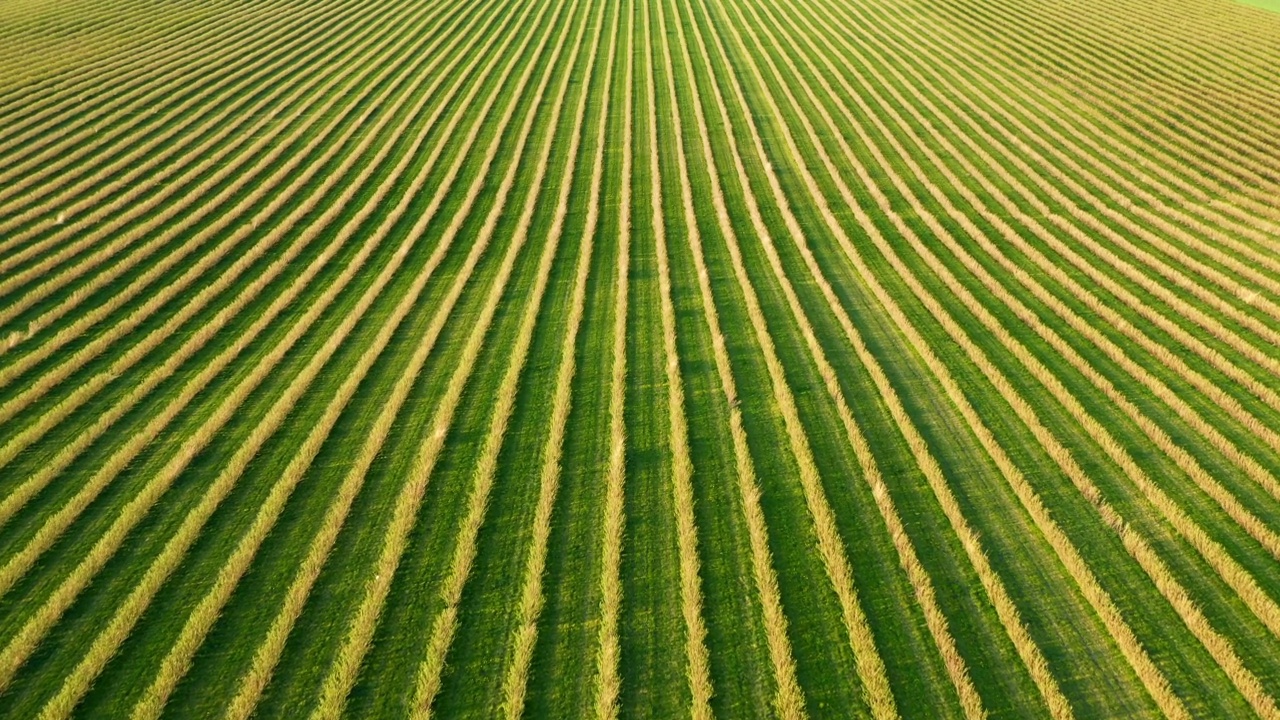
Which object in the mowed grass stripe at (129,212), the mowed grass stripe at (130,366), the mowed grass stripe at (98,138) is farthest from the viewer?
the mowed grass stripe at (98,138)

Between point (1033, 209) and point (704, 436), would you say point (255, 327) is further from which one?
point (1033, 209)

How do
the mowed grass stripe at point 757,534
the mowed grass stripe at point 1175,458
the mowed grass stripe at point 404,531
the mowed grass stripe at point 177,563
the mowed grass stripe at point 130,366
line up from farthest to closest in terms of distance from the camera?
the mowed grass stripe at point 130,366
the mowed grass stripe at point 1175,458
the mowed grass stripe at point 757,534
the mowed grass stripe at point 404,531
the mowed grass stripe at point 177,563

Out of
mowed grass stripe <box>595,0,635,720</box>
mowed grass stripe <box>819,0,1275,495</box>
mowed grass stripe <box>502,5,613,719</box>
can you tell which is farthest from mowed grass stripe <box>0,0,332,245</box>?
mowed grass stripe <box>819,0,1275,495</box>

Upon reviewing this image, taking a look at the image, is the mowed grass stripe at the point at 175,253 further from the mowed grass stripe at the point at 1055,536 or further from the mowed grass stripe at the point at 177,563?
the mowed grass stripe at the point at 1055,536

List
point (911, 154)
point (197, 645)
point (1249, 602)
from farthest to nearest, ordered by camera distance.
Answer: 1. point (911, 154)
2. point (1249, 602)
3. point (197, 645)

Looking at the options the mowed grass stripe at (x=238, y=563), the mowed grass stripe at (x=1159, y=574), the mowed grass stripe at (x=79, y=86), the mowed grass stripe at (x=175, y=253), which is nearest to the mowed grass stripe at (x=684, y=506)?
the mowed grass stripe at (x=238, y=563)

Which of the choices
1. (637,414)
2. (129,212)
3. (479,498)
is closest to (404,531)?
(479,498)

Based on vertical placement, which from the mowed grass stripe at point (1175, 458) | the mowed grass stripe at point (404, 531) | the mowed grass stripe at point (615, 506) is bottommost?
the mowed grass stripe at point (1175, 458)

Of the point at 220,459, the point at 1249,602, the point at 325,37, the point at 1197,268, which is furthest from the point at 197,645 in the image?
the point at 325,37
